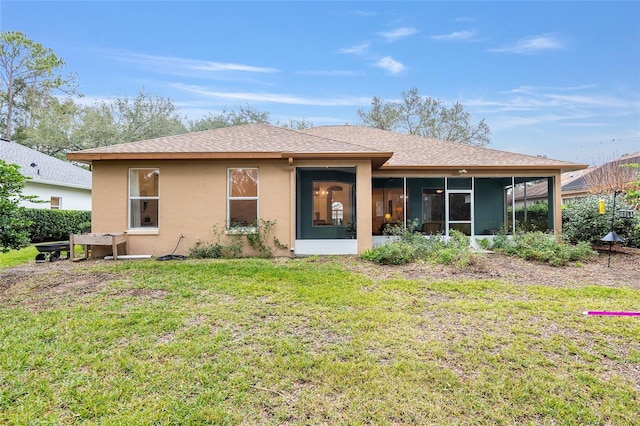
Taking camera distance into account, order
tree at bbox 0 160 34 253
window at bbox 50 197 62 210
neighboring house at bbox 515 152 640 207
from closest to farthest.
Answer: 1. tree at bbox 0 160 34 253
2. neighboring house at bbox 515 152 640 207
3. window at bbox 50 197 62 210

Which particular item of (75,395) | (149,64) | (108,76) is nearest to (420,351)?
(75,395)

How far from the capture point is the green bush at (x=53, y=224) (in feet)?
A: 40.8

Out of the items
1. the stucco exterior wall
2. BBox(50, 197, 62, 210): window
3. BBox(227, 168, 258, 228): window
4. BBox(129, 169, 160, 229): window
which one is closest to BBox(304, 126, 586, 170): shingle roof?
BBox(227, 168, 258, 228): window

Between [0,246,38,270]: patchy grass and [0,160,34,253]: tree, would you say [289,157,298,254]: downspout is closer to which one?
[0,160,34,253]: tree

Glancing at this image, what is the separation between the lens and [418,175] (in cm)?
1095

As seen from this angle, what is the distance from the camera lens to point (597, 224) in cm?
942

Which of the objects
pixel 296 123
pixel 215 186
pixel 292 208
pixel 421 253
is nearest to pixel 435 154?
pixel 421 253

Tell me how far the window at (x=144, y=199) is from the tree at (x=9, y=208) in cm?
311

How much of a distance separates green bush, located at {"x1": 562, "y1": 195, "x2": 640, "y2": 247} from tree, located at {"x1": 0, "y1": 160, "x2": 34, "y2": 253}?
1353 centimetres

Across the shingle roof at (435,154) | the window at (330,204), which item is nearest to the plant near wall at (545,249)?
the shingle roof at (435,154)

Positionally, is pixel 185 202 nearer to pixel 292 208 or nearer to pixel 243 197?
pixel 243 197

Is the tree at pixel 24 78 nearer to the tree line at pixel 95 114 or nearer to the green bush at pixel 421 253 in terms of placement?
the tree line at pixel 95 114

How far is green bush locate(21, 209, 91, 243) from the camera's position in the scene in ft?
40.8

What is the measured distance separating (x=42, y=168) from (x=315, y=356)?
19.1m
